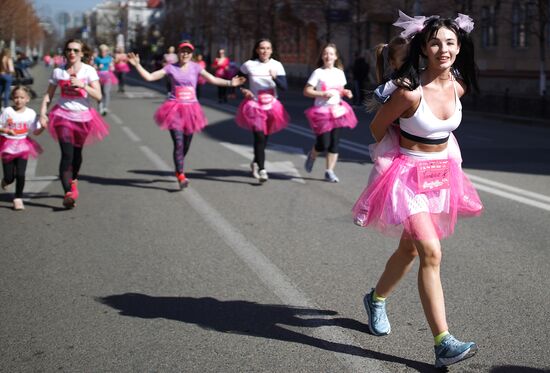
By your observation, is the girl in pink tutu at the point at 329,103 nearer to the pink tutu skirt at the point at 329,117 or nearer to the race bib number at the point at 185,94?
the pink tutu skirt at the point at 329,117

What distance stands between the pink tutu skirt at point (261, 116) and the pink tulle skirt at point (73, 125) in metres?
2.37

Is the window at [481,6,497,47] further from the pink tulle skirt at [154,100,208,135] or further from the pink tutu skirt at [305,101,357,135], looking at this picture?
the pink tulle skirt at [154,100,208,135]

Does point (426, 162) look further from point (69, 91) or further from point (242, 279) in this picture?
point (69, 91)

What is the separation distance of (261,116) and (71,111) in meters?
2.79

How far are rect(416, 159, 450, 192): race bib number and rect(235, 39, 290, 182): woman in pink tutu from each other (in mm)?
6625

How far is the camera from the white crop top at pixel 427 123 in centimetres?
446

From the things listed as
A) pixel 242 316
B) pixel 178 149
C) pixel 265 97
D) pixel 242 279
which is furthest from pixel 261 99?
pixel 242 316

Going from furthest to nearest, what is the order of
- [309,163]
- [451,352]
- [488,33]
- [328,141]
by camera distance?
[488,33] → [309,163] → [328,141] → [451,352]

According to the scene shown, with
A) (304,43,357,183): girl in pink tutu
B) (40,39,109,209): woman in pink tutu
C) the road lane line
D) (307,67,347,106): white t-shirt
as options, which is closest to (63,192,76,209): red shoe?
(40,39,109,209): woman in pink tutu

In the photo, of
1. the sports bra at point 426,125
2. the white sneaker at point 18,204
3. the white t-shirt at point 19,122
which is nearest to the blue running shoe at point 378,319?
the sports bra at point 426,125

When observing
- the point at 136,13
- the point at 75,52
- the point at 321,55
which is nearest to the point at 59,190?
the point at 75,52

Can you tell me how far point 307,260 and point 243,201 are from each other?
3.10 m

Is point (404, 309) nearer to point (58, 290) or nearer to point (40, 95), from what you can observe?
point (58, 290)

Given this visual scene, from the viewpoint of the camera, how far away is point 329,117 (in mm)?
11305
